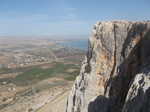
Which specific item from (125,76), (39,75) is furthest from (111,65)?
(39,75)

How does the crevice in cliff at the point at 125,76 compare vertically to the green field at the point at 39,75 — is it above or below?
above

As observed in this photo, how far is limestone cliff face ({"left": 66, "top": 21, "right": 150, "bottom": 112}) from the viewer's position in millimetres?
13836

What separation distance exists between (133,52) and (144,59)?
117 centimetres

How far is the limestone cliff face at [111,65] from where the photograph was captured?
1384cm

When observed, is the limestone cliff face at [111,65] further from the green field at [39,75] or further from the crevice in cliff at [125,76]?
the green field at [39,75]

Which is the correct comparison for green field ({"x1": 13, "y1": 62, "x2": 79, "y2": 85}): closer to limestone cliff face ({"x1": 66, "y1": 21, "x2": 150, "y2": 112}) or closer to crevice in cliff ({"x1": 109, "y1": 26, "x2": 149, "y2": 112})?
limestone cliff face ({"x1": 66, "y1": 21, "x2": 150, "y2": 112})

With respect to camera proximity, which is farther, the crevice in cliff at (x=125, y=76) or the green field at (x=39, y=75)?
the green field at (x=39, y=75)

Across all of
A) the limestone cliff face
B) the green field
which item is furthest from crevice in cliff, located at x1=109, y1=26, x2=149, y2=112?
the green field

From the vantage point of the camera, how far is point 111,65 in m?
15.8

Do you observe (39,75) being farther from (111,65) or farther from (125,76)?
(125,76)

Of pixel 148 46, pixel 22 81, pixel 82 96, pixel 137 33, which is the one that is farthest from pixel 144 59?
pixel 22 81

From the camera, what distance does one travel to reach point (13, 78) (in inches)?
5492

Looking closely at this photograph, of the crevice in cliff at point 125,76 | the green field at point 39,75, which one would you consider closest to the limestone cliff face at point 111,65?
the crevice in cliff at point 125,76

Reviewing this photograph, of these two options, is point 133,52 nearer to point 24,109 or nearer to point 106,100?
point 106,100
